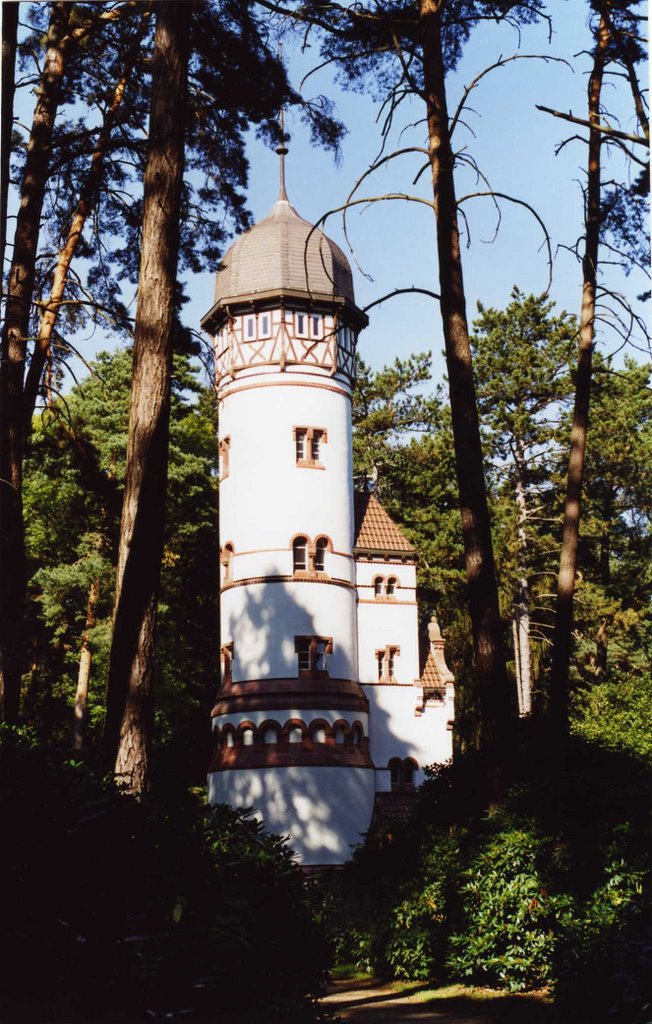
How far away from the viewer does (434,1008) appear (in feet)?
30.0

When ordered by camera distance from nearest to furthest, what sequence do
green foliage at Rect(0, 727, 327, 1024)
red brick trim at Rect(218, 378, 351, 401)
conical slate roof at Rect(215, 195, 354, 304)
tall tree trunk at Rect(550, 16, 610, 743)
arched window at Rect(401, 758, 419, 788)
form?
green foliage at Rect(0, 727, 327, 1024) < tall tree trunk at Rect(550, 16, 610, 743) < red brick trim at Rect(218, 378, 351, 401) < conical slate roof at Rect(215, 195, 354, 304) < arched window at Rect(401, 758, 419, 788)

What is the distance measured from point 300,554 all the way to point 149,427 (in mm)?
18549

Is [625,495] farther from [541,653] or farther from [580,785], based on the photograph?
[580,785]

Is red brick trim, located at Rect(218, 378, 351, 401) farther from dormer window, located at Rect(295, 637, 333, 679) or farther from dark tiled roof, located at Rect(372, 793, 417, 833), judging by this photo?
dark tiled roof, located at Rect(372, 793, 417, 833)

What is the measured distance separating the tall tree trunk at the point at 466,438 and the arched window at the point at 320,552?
1599 cm

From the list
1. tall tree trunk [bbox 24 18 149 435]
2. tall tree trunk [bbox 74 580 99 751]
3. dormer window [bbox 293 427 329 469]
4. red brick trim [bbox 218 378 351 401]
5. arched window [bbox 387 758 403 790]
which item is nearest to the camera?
tall tree trunk [bbox 24 18 149 435]

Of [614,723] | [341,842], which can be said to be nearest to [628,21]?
[341,842]

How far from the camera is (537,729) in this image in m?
12.4

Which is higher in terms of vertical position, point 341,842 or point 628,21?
point 628,21

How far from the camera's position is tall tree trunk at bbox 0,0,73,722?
10336 mm

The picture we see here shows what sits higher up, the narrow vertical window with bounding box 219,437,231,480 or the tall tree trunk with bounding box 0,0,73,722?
the narrow vertical window with bounding box 219,437,231,480

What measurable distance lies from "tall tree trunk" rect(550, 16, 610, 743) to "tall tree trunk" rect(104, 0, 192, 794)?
5.97 m

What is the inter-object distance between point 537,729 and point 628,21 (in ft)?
25.1

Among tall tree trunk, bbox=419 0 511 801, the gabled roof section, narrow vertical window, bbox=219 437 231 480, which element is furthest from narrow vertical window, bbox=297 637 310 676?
tall tree trunk, bbox=419 0 511 801
